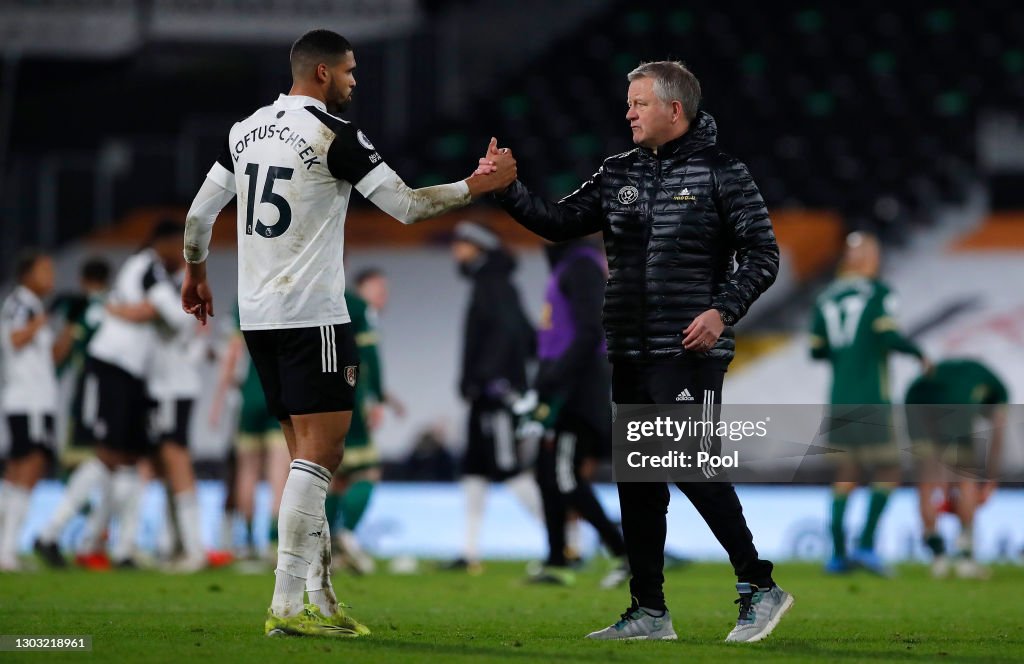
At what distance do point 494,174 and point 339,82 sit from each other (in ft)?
2.22

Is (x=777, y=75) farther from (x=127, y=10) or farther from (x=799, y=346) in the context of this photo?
(x=127, y=10)

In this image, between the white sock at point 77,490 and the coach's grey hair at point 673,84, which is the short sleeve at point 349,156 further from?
the white sock at point 77,490

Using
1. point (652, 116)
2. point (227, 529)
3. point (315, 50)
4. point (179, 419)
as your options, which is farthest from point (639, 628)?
point (227, 529)

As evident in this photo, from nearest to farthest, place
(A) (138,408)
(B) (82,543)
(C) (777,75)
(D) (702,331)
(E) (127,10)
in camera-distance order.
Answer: (D) (702,331), (A) (138,408), (B) (82,543), (E) (127,10), (C) (777,75)

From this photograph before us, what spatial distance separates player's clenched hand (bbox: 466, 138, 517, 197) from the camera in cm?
591

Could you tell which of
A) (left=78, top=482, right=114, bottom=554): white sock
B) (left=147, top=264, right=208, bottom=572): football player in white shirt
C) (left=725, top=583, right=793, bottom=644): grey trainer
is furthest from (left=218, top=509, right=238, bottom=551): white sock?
(left=725, top=583, right=793, bottom=644): grey trainer

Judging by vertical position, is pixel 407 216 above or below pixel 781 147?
below

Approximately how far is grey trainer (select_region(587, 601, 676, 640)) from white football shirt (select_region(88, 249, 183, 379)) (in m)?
5.47

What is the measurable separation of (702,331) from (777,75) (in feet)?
56.1

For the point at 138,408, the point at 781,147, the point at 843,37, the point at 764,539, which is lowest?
the point at 764,539

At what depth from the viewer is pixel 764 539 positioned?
1291cm

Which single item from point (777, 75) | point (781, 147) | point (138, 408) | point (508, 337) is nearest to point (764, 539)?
point (508, 337)

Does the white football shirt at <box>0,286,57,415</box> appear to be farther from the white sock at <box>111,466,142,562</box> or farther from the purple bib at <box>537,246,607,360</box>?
the purple bib at <box>537,246,607,360</box>

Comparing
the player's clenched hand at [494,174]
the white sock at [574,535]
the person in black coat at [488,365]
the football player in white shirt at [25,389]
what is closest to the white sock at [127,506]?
the football player in white shirt at [25,389]
